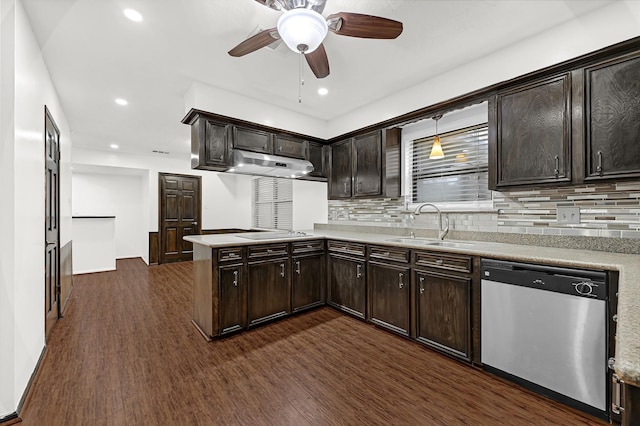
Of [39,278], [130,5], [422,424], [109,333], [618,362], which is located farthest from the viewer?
[109,333]

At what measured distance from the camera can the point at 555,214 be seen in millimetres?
2408

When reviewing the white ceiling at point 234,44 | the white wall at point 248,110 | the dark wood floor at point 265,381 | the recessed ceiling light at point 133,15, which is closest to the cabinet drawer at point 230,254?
the dark wood floor at point 265,381

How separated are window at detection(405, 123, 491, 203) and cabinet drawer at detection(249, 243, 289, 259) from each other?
175 centimetres

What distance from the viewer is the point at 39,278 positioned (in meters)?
2.32

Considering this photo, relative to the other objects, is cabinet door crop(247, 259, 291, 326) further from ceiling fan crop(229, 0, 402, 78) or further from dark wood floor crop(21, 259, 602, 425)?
ceiling fan crop(229, 0, 402, 78)

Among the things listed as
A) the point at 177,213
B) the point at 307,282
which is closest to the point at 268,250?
the point at 307,282

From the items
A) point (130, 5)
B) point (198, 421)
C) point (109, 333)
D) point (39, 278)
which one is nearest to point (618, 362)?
point (198, 421)

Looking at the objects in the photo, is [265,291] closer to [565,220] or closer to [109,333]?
[109,333]

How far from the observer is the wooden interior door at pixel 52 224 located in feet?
8.89

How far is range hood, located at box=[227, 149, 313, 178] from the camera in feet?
10.8

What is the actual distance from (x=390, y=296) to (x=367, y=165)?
1726 millimetres

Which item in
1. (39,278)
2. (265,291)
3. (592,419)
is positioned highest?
(39,278)

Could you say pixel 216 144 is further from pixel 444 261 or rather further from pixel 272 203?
pixel 272 203

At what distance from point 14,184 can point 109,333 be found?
1.86 meters
